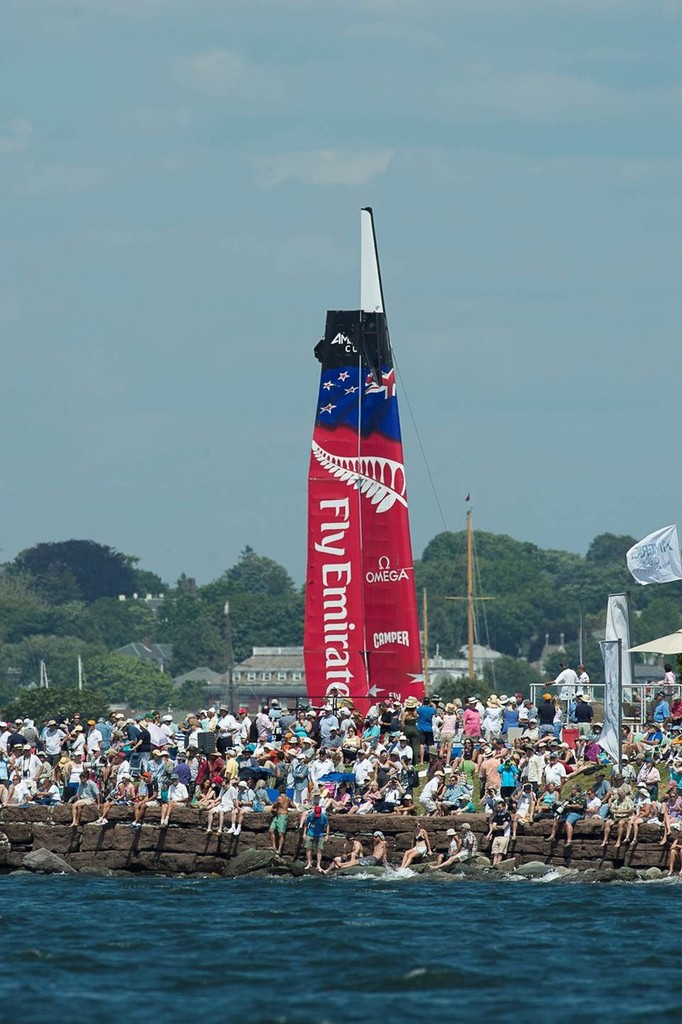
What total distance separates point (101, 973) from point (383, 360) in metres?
19.6

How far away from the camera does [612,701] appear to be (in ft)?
116

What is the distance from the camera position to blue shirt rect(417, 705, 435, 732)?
3781 cm

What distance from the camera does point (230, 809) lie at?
117ft

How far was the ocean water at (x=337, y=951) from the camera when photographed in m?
24.9

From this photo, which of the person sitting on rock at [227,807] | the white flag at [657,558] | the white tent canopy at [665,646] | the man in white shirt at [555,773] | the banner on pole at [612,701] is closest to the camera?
the man in white shirt at [555,773]

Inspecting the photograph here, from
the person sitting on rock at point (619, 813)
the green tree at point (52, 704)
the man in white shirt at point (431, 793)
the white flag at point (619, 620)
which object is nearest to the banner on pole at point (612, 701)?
the white flag at point (619, 620)

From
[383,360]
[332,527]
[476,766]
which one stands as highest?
[383,360]

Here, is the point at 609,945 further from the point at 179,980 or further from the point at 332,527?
the point at 332,527

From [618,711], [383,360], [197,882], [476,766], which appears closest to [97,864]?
[197,882]

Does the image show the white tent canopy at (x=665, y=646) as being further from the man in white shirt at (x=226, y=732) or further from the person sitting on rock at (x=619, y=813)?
the man in white shirt at (x=226, y=732)

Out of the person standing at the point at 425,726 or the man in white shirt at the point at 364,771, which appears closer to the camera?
the man in white shirt at the point at 364,771

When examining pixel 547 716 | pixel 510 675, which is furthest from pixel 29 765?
pixel 510 675

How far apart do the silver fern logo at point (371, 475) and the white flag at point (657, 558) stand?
4985 mm

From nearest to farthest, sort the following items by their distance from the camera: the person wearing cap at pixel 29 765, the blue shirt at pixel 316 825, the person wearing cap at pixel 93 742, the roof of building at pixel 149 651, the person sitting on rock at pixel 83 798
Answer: the blue shirt at pixel 316 825 → the person sitting on rock at pixel 83 798 → the person wearing cap at pixel 29 765 → the person wearing cap at pixel 93 742 → the roof of building at pixel 149 651
